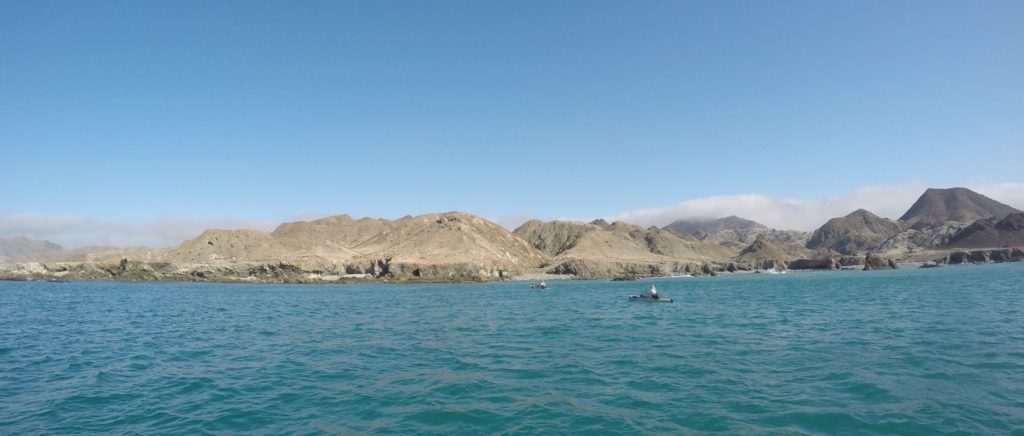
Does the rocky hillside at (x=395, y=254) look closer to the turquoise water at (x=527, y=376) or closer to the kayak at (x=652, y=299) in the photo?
the kayak at (x=652, y=299)

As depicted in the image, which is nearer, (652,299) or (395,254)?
(652,299)

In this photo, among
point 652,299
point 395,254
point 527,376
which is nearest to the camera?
point 527,376

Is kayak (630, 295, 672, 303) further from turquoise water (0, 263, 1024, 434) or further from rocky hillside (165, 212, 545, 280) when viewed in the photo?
rocky hillside (165, 212, 545, 280)

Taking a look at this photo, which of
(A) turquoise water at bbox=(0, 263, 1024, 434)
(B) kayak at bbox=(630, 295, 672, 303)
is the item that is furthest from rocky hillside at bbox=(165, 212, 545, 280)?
(A) turquoise water at bbox=(0, 263, 1024, 434)

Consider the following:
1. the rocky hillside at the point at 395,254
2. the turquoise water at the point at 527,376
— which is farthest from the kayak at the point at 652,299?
the rocky hillside at the point at 395,254

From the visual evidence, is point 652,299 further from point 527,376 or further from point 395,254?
point 395,254

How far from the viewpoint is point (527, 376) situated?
2088 centimetres

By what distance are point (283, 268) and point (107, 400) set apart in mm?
148219

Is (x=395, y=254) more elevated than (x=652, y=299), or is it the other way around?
(x=395, y=254)

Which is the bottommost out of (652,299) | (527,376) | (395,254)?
(527,376)

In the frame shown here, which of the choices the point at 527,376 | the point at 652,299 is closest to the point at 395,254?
the point at 652,299

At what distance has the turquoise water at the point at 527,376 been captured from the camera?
1491cm

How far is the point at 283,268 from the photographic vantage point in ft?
506

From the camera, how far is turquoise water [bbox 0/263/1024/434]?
587 inches
